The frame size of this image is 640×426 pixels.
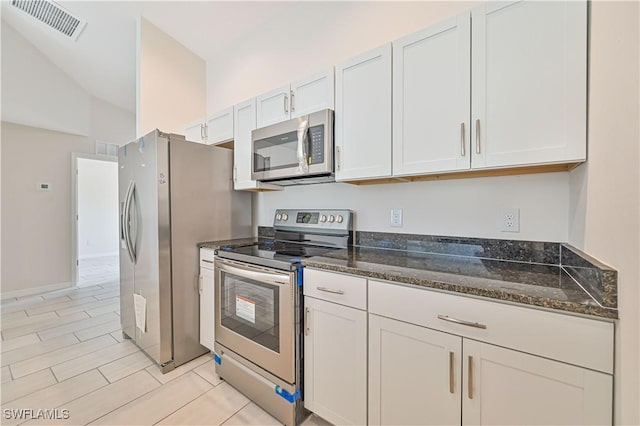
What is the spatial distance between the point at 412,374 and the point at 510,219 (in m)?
0.96

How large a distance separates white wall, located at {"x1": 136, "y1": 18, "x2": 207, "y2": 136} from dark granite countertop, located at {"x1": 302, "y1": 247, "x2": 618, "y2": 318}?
A: 2.56 metres

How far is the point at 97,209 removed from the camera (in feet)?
22.1

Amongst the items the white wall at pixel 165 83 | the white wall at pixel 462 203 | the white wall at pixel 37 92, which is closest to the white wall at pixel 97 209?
the white wall at pixel 37 92

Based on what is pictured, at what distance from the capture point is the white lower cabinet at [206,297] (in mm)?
2047

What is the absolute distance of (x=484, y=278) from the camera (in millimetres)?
1068

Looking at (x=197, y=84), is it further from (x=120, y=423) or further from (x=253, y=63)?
(x=120, y=423)

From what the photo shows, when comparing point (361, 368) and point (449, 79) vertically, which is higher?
point (449, 79)

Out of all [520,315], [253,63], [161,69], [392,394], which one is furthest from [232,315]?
[161,69]

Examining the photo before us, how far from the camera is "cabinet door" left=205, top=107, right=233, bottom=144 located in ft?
7.70

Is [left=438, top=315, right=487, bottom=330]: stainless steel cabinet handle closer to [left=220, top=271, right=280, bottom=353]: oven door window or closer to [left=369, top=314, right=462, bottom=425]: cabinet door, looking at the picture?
[left=369, top=314, right=462, bottom=425]: cabinet door

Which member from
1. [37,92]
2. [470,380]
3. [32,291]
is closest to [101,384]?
[470,380]

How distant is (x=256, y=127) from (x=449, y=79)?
143 cm

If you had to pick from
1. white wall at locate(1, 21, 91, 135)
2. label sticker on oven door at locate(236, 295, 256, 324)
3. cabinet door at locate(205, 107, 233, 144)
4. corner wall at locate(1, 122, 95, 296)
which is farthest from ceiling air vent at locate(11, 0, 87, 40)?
label sticker on oven door at locate(236, 295, 256, 324)

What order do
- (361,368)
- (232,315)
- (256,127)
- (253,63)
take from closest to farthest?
(361,368) → (232,315) → (256,127) → (253,63)
